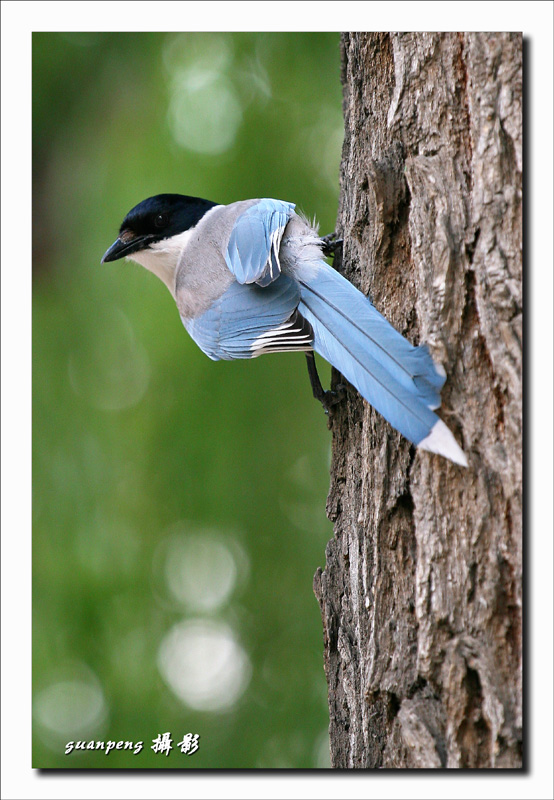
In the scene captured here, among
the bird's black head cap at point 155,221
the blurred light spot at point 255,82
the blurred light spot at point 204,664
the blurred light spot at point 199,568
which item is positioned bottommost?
the blurred light spot at point 204,664

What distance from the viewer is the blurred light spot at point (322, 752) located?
6.26 feet

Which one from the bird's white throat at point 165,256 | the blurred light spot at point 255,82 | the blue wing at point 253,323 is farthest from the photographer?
the bird's white throat at point 165,256

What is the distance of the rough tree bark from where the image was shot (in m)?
1.34

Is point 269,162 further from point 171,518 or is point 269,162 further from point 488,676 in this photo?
point 488,676

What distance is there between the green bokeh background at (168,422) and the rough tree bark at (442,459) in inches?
25.2

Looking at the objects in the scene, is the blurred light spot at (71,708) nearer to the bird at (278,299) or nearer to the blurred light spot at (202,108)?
the bird at (278,299)

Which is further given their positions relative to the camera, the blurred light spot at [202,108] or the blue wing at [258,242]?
the blurred light spot at [202,108]

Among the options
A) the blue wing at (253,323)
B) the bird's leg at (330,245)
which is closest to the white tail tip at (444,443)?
the blue wing at (253,323)

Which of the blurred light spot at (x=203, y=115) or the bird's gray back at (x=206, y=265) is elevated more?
the blurred light spot at (x=203, y=115)

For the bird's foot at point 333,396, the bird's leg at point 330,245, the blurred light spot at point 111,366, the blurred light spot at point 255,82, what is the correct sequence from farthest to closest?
the blurred light spot at point 111,366
the blurred light spot at point 255,82
the bird's leg at point 330,245
the bird's foot at point 333,396

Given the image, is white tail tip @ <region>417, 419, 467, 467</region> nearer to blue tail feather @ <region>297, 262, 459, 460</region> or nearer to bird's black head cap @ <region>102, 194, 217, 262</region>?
blue tail feather @ <region>297, 262, 459, 460</region>

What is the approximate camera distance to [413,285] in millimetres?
1517

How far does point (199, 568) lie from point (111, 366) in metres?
0.77
